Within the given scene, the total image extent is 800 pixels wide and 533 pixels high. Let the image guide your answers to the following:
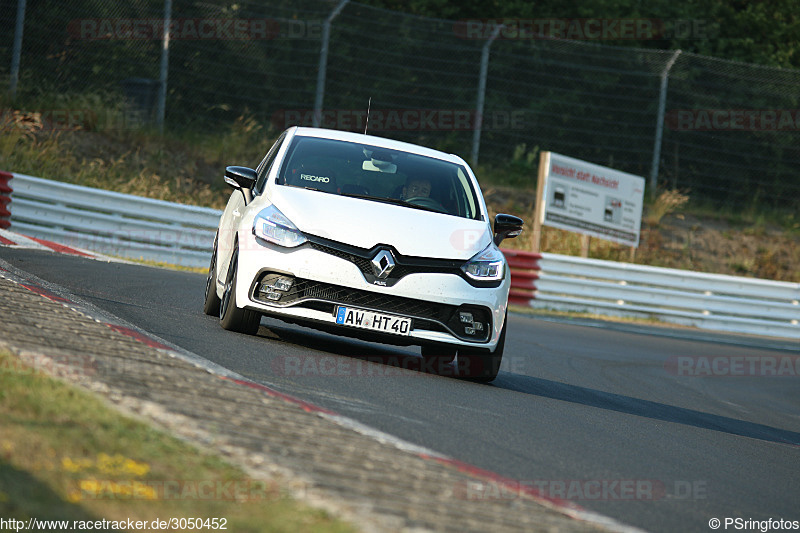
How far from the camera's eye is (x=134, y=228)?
54.7 feet

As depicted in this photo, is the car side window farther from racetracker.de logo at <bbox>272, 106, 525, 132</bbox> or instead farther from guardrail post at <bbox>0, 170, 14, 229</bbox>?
racetracker.de logo at <bbox>272, 106, 525, 132</bbox>

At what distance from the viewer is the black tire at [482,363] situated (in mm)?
7936

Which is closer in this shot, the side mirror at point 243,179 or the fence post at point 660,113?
the side mirror at point 243,179

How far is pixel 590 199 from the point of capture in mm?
21297

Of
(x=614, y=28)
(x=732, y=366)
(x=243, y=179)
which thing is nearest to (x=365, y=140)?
(x=243, y=179)

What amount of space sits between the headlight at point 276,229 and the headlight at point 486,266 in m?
1.16

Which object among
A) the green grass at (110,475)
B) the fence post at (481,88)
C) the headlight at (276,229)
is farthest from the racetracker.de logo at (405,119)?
the green grass at (110,475)

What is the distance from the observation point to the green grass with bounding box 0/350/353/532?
126 inches

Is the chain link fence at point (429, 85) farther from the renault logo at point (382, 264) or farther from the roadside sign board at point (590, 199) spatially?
the renault logo at point (382, 264)

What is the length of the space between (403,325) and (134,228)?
33.0 feet

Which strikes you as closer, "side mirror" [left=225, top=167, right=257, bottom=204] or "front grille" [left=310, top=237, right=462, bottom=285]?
"front grille" [left=310, top=237, right=462, bottom=285]

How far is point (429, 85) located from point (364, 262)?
605 inches

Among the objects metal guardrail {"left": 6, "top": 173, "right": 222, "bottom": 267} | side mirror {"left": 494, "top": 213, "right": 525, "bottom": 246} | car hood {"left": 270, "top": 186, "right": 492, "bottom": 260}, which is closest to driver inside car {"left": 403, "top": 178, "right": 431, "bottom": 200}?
car hood {"left": 270, "top": 186, "right": 492, "bottom": 260}

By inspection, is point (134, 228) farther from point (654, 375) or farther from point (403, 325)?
point (403, 325)
